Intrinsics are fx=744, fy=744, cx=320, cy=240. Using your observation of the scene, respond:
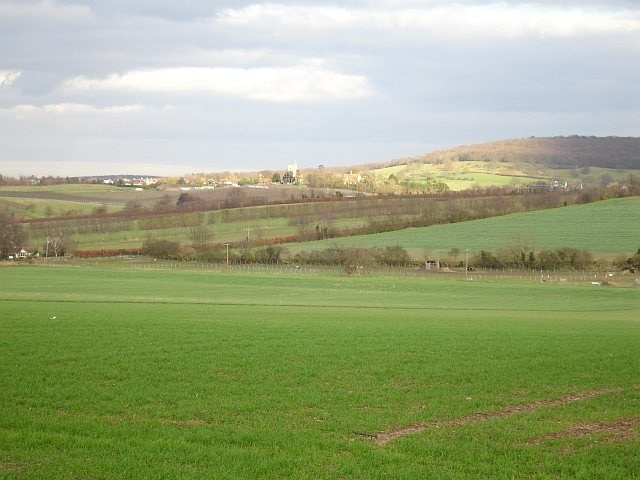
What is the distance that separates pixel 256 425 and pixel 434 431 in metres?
3.43

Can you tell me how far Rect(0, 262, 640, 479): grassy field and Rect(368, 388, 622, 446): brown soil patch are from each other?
0.16 feet

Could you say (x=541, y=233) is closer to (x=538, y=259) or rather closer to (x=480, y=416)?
(x=538, y=259)

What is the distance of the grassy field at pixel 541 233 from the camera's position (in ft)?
352

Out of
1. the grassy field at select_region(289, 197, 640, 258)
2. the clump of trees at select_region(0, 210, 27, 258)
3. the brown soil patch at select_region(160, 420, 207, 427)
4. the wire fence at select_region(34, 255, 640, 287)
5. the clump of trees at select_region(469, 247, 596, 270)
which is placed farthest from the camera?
the clump of trees at select_region(0, 210, 27, 258)

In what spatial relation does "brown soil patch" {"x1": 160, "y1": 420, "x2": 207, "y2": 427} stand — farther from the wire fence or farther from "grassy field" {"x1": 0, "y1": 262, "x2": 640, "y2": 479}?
the wire fence

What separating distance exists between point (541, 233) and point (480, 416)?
343ft

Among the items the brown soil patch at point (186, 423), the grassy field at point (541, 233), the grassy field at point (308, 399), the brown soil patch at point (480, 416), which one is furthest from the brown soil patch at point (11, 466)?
the grassy field at point (541, 233)

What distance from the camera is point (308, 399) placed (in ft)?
53.8

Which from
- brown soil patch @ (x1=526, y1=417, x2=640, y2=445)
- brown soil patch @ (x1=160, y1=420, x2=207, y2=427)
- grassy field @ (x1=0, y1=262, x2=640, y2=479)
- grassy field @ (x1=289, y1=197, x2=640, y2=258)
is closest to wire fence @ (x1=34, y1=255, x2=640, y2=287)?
grassy field @ (x1=289, y1=197, x2=640, y2=258)

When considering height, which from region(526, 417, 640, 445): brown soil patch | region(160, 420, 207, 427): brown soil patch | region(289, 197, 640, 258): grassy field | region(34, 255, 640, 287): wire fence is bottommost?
region(34, 255, 640, 287): wire fence

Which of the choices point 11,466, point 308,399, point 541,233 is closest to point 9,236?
point 541,233

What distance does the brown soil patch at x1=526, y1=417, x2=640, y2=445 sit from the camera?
14.2 meters

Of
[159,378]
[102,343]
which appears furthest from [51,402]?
[102,343]

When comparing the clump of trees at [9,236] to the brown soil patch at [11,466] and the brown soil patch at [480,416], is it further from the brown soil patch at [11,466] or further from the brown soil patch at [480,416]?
the brown soil patch at [11,466]
